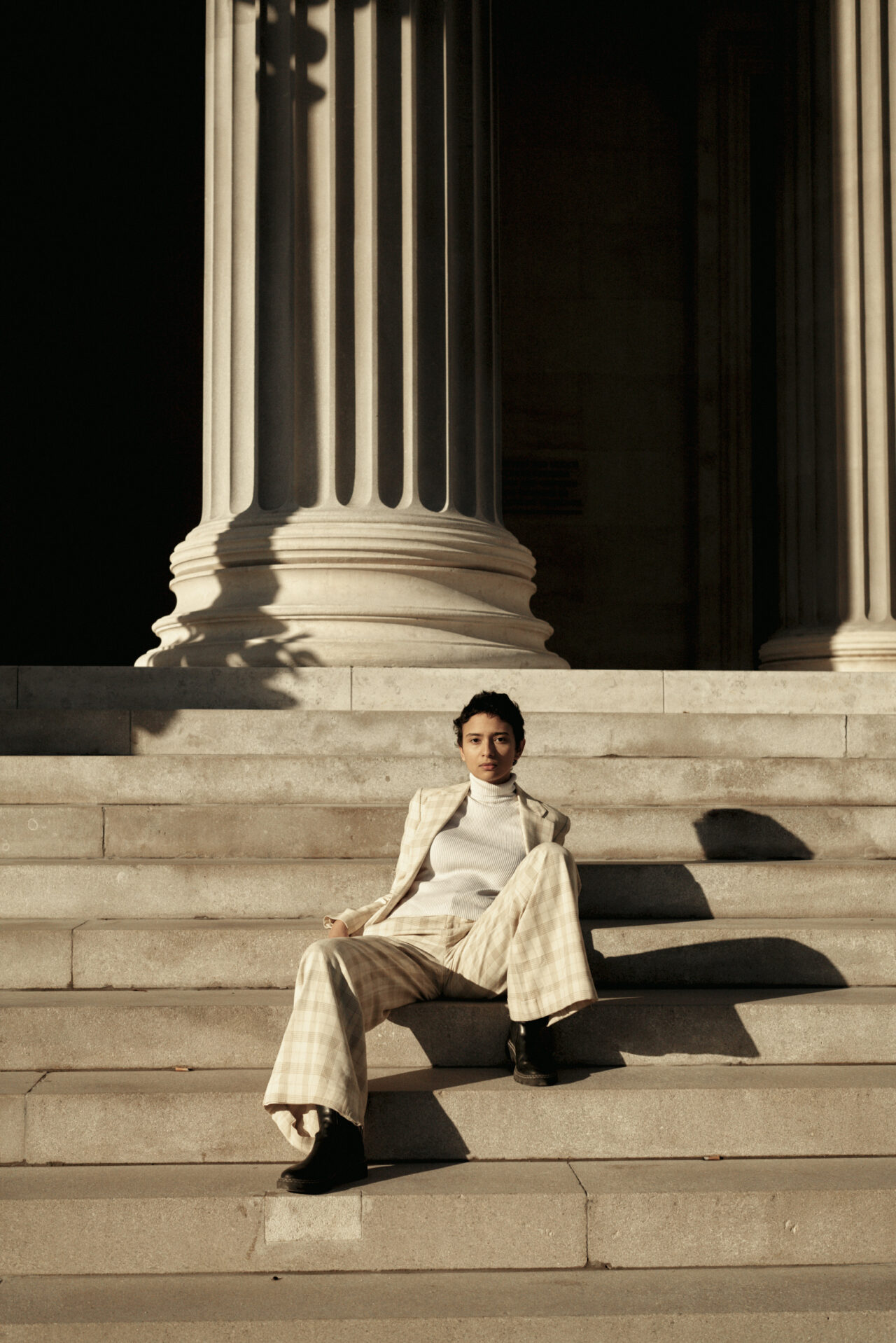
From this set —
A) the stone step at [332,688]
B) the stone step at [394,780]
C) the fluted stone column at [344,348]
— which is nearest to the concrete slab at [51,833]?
the stone step at [394,780]

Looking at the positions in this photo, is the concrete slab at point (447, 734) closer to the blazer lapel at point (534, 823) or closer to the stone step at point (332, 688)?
the stone step at point (332, 688)

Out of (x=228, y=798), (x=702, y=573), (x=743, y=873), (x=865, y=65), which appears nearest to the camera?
(x=743, y=873)

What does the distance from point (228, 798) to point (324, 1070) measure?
106 inches

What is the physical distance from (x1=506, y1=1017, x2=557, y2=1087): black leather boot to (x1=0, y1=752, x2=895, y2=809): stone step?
6.91 ft

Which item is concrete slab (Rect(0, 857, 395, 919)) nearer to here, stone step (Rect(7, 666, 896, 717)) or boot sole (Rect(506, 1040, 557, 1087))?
boot sole (Rect(506, 1040, 557, 1087))

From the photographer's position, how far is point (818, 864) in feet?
19.1

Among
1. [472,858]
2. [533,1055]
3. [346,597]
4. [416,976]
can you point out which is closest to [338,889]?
[472,858]

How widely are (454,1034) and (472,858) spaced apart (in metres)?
0.69

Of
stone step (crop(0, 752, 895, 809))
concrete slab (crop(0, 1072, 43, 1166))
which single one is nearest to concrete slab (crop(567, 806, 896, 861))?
stone step (crop(0, 752, 895, 809))

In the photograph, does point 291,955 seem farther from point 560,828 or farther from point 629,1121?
point 629,1121

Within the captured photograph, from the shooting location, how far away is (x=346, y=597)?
839 centimetres

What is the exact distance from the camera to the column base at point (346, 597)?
8258mm

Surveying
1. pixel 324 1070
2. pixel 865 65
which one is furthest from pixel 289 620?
pixel 865 65

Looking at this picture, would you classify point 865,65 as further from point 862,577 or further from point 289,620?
point 289,620
